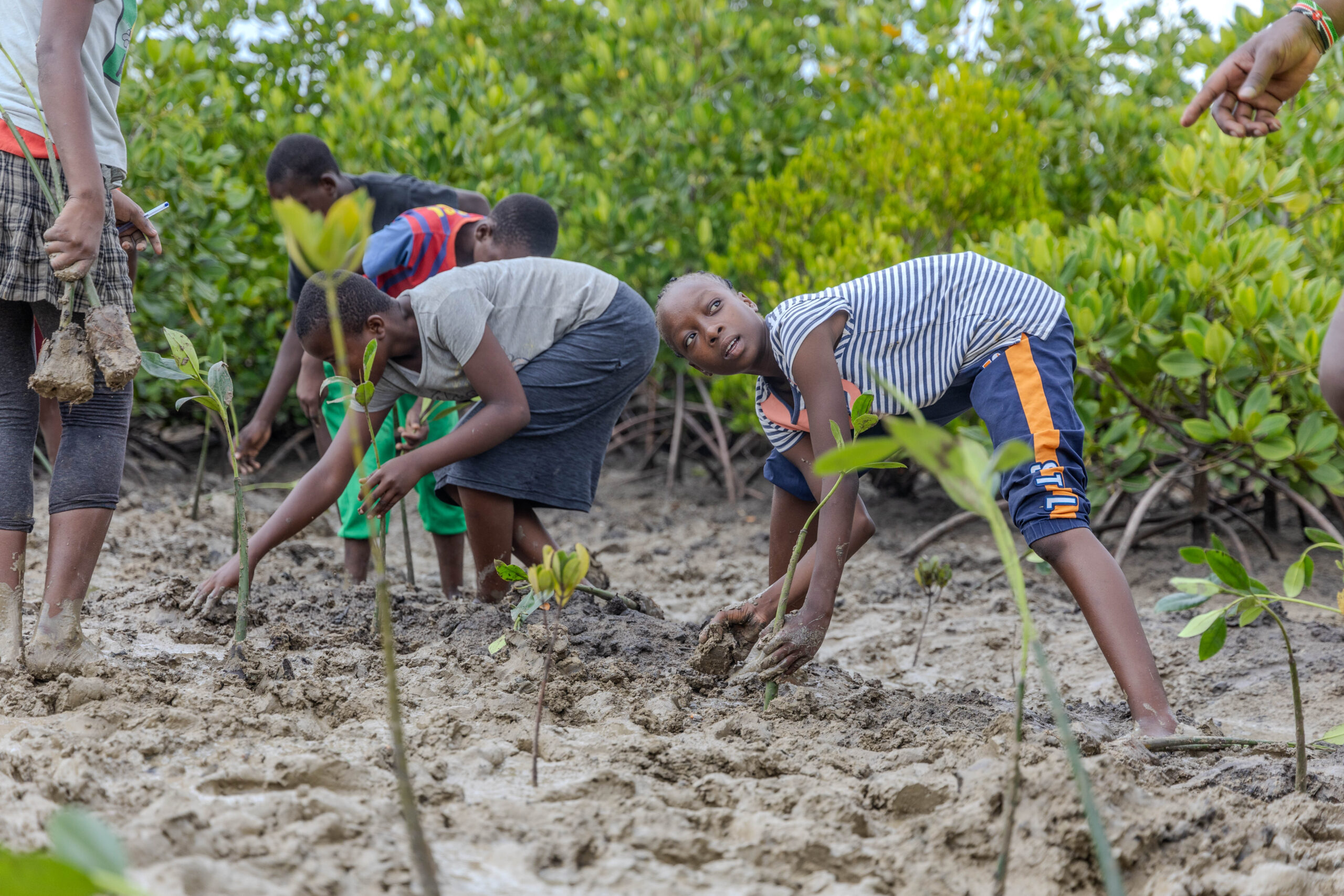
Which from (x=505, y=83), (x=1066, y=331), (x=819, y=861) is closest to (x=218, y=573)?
(x=819, y=861)

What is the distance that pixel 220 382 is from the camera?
2012 mm

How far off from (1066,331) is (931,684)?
3.23 ft

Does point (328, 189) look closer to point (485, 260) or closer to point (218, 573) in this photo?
point (485, 260)

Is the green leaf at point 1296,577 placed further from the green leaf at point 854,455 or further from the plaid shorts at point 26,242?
Result: the plaid shorts at point 26,242

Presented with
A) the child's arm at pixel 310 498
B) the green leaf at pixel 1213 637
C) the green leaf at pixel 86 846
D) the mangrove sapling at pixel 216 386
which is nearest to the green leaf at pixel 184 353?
the mangrove sapling at pixel 216 386

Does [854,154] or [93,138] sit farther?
[854,154]

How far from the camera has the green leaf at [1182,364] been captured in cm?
324

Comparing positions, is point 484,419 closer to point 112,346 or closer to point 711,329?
point 711,329

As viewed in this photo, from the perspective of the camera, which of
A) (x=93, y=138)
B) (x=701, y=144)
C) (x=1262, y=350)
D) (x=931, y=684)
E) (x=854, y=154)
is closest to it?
(x=93, y=138)

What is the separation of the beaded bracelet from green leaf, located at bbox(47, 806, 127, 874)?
222 centimetres

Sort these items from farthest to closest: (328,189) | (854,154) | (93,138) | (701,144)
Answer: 1. (701,144)
2. (854,154)
3. (328,189)
4. (93,138)

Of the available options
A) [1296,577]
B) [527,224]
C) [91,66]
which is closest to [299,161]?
[527,224]

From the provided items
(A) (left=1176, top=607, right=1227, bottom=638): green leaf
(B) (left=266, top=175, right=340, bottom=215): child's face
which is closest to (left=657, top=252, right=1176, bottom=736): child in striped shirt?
(A) (left=1176, top=607, right=1227, bottom=638): green leaf

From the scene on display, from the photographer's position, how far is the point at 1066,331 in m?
2.27
